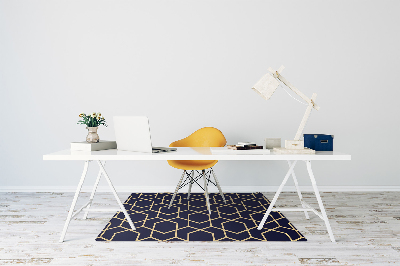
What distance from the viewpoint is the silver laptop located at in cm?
193

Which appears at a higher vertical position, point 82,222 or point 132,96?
point 132,96

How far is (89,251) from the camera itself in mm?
1948

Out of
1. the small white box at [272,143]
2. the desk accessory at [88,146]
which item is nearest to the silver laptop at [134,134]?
the desk accessory at [88,146]

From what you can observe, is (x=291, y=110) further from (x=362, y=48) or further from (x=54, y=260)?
(x=54, y=260)

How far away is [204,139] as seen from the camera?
3275mm

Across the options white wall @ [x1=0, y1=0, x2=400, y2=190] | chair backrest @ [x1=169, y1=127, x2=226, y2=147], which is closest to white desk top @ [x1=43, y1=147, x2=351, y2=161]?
chair backrest @ [x1=169, y1=127, x2=226, y2=147]

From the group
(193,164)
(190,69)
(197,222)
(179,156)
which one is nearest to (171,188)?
(193,164)

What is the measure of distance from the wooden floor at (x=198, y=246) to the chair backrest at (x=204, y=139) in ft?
3.56

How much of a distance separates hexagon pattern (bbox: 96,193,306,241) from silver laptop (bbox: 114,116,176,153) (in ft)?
2.28

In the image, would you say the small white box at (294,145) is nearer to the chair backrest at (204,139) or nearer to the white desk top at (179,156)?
the white desk top at (179,156)

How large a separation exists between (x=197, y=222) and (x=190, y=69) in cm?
199

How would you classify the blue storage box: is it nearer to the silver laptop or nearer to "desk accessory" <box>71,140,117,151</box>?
the silver laptop

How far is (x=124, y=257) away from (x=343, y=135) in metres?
3.12

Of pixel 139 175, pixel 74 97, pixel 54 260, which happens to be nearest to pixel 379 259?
pixel 54 260
